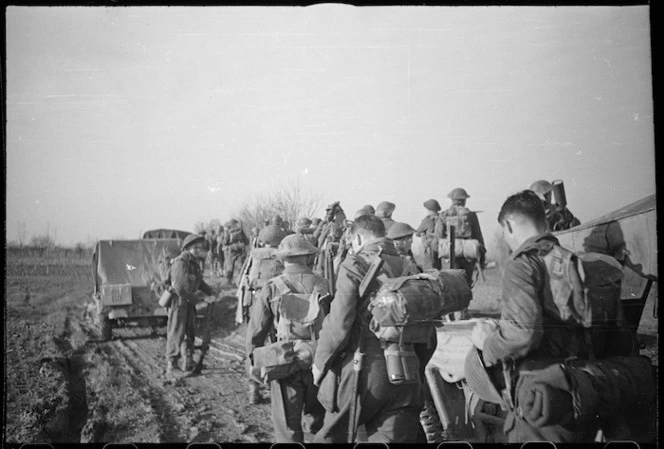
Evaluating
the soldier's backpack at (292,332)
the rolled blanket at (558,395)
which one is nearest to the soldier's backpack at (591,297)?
the rolled blanket at (558,395)

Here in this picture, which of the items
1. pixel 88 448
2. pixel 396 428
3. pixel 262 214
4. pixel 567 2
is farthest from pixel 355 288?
pixel 567 2

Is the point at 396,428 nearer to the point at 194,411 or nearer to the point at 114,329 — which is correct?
the point at 194,411

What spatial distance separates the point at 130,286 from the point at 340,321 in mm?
5211

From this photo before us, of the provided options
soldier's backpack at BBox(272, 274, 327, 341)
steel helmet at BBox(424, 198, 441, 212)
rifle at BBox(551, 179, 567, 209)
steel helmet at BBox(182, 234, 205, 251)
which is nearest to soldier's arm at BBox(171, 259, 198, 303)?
steel helmet at BBox(182, 234, 205, 251)

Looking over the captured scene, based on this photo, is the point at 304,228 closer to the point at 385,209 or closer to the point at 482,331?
the point at 385,209

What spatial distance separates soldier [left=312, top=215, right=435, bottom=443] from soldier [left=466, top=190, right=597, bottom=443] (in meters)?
0.68

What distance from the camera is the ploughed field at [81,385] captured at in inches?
212

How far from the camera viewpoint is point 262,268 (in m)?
7.44

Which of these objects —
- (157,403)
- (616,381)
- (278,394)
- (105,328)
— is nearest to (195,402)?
(157,403)

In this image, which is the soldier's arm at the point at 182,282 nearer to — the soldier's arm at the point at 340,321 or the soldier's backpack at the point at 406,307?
the soldier's arm at the point at 340,321

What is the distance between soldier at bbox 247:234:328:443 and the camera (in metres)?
4.98

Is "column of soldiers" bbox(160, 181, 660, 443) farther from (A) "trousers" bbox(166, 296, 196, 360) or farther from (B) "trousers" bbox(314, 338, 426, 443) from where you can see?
(A) "trousers" bbox(166, 296, 196, 360)

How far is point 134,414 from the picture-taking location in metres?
5.70

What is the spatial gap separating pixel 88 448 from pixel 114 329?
10.0ft
